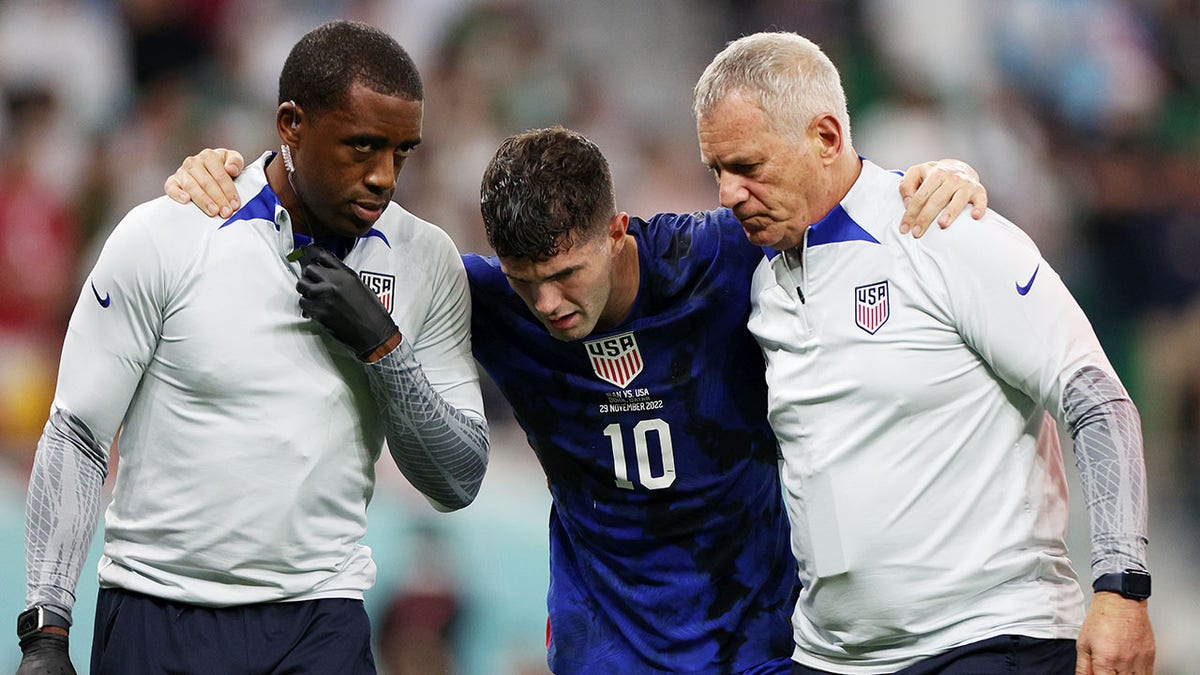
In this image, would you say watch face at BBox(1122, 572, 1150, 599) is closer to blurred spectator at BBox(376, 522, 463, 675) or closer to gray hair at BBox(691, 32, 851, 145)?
gray hair at BBox(691, 32, 851, 145)

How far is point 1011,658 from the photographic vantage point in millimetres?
3213

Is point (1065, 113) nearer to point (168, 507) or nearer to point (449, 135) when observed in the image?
point (449, 135)

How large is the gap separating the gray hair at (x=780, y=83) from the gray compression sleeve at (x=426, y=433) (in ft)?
2.98

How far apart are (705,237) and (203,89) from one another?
18.0ft

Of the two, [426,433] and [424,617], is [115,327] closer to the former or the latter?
[426,433]

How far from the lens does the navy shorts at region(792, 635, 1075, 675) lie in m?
3.21

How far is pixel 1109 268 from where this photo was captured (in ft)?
28.6

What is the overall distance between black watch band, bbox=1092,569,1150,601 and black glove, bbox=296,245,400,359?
161cm

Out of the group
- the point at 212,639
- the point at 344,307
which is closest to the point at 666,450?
the point at 344,307

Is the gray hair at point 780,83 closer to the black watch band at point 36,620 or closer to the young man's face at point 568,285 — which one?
the young man's face at point 568,285

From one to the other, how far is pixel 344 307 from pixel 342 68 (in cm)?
55

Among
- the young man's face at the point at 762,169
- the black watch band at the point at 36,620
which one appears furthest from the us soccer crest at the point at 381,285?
the black watch band at the point at 36,620

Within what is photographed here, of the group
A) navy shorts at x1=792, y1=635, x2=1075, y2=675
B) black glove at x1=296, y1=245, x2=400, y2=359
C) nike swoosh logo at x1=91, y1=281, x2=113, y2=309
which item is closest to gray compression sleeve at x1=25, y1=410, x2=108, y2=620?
nike swoosh logo at x1=91, y1=281, x2=113, y2=309

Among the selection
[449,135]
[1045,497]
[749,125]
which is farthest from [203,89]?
[1045,497]
